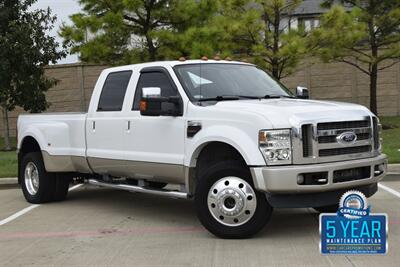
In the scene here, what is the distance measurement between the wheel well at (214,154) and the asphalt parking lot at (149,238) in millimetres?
813

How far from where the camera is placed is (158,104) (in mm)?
6812

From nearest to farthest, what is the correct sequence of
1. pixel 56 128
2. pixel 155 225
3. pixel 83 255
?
pixel 83 255 < pixel 155 225 < pixel 56 128

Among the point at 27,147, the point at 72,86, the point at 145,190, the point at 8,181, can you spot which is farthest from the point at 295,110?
the point at 72,86

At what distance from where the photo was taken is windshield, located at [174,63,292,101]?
7023 mm

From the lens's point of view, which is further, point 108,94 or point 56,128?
point 56,128

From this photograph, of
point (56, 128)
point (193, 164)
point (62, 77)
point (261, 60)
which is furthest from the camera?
point (62, 77)

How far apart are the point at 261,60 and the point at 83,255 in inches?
513

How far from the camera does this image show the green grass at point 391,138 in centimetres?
1230

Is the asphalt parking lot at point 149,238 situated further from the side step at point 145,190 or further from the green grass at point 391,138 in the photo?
the green grass at point 391,138

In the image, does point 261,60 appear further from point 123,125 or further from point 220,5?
point 123,125

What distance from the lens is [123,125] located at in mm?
7621

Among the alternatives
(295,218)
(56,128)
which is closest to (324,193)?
(295,218)

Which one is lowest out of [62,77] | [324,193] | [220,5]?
[324,193]

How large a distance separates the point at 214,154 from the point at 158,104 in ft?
2.86
